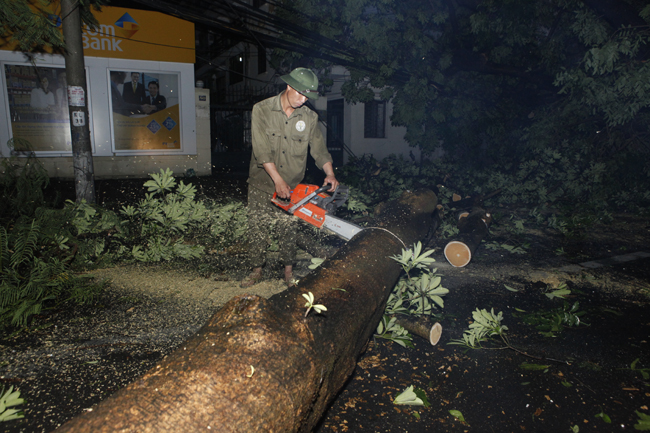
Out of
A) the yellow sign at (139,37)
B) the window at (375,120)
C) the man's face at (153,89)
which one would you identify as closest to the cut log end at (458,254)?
the man's face at (153,89)

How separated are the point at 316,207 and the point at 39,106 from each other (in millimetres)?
9560

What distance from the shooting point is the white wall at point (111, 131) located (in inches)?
356

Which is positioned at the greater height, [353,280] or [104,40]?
[104,40]

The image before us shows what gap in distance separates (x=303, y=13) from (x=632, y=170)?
8246 mm

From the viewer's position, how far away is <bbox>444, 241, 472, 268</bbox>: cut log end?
448 cm

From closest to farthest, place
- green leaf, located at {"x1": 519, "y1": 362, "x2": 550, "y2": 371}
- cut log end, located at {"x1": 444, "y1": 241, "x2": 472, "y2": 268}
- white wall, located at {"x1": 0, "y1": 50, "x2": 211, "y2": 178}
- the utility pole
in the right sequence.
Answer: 1. green leaf, located at {"x1": 519, "y1": 362, "x2": 550, "y2": 371}
2. cut log end, located at {"x1": 444, "y1": 241, "x2": 472, "y2": 268}
3. the utility pole
4. white wall, located at {"x1": 0, "y1": 50, "x2": 211, "y2": 178}

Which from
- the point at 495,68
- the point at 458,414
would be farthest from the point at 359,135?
the point at 458,414

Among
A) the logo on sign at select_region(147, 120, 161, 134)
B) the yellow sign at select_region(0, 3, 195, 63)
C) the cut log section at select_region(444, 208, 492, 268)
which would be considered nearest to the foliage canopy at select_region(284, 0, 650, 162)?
the yellow sign at select_region(0, 3, 195, 63)

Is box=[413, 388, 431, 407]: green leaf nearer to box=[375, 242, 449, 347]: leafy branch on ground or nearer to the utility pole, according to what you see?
box=[375, 242, 449, 347]: leafy branch on ground

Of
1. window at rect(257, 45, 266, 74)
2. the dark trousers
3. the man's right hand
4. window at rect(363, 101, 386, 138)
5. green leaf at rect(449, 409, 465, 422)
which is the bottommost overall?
green leaf at rect(449, 409, 465, 422)

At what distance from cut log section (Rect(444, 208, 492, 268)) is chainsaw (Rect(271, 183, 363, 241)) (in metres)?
1.78

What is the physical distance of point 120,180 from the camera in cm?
998

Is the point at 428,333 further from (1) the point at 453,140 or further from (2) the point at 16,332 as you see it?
(1) the point at 453,140

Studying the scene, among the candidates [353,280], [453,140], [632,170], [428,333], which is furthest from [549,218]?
[353,280]
